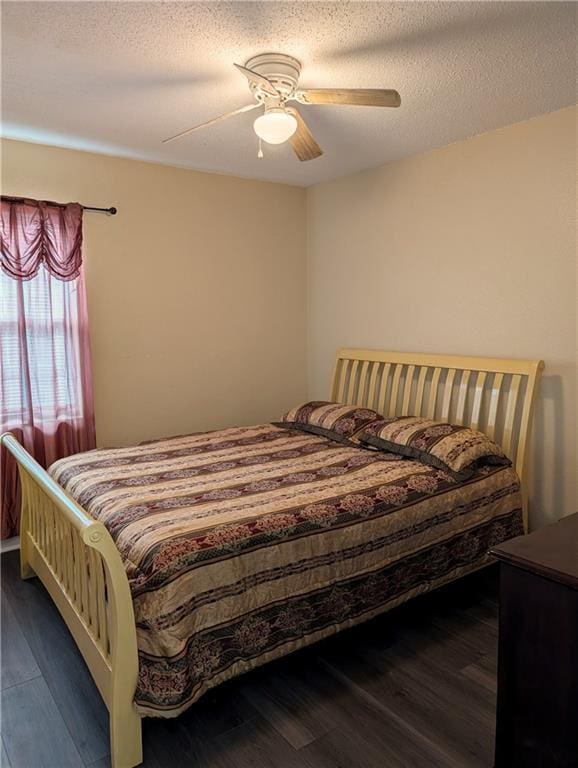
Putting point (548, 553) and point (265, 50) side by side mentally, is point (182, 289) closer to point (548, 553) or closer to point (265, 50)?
point (265, 50)

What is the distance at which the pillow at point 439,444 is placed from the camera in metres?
2.80

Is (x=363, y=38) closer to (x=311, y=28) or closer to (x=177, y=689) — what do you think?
(x=311, y=28)

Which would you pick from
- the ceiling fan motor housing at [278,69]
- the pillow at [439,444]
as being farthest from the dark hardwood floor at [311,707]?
the ceiling fan motor housing at [278,69]

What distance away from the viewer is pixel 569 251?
2.84 metres

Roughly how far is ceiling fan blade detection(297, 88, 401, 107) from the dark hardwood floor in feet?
7.67

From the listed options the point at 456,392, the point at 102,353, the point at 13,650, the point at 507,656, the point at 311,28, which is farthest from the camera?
the point at 102,353

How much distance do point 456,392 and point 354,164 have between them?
1.81 metres

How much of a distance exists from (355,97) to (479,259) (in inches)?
60.8

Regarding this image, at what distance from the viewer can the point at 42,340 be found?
3.33 m

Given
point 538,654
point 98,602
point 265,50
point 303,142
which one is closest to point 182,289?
point 303,142

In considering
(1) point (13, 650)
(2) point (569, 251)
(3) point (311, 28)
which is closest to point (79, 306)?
(1) point (13, 650)

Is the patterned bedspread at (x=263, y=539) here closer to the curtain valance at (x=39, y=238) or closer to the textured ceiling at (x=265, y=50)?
the curtain valance at (x=39, y=238)

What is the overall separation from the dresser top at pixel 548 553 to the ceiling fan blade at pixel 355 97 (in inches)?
66.2

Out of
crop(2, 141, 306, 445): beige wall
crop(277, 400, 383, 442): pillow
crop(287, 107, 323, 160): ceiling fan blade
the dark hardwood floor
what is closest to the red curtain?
crop(2, 141, 306, 445): beige wall
